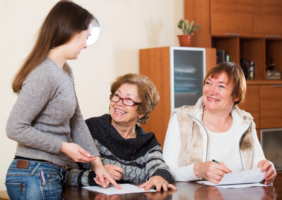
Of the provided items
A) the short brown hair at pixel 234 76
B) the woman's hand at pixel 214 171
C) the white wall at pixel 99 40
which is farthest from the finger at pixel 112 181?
the white wall at pixel 99 40

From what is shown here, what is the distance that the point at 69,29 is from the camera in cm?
140

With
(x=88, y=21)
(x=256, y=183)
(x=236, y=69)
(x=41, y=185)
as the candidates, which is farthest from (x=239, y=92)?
(x=41, y=185)

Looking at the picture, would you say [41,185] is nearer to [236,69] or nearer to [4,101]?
[236,69]

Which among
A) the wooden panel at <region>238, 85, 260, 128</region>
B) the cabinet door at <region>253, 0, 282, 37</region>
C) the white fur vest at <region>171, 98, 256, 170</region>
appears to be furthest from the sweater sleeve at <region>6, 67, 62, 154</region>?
the cabinet door at <region>253, 0, 282, 37</region>

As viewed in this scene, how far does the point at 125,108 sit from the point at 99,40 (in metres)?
2.39

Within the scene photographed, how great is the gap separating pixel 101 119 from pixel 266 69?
403cm

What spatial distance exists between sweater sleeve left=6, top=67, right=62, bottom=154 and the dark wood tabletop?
264 mm

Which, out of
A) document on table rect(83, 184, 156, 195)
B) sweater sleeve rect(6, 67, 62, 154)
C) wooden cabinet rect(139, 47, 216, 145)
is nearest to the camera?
sweater sleeve rect(6, 67, 62, 154)

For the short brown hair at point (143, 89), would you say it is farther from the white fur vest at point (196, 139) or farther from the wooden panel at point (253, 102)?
the wooden panel at point (253, 102)

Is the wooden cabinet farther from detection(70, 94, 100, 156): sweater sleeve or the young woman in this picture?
the young woman

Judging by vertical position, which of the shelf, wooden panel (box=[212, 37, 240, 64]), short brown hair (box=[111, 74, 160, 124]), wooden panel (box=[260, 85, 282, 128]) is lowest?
wooden panel (box=[260, 85, 282, 128])

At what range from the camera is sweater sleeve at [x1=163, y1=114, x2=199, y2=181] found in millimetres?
1823

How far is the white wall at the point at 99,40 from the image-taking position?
352cm

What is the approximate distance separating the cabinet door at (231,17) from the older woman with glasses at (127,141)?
9.35 feet
